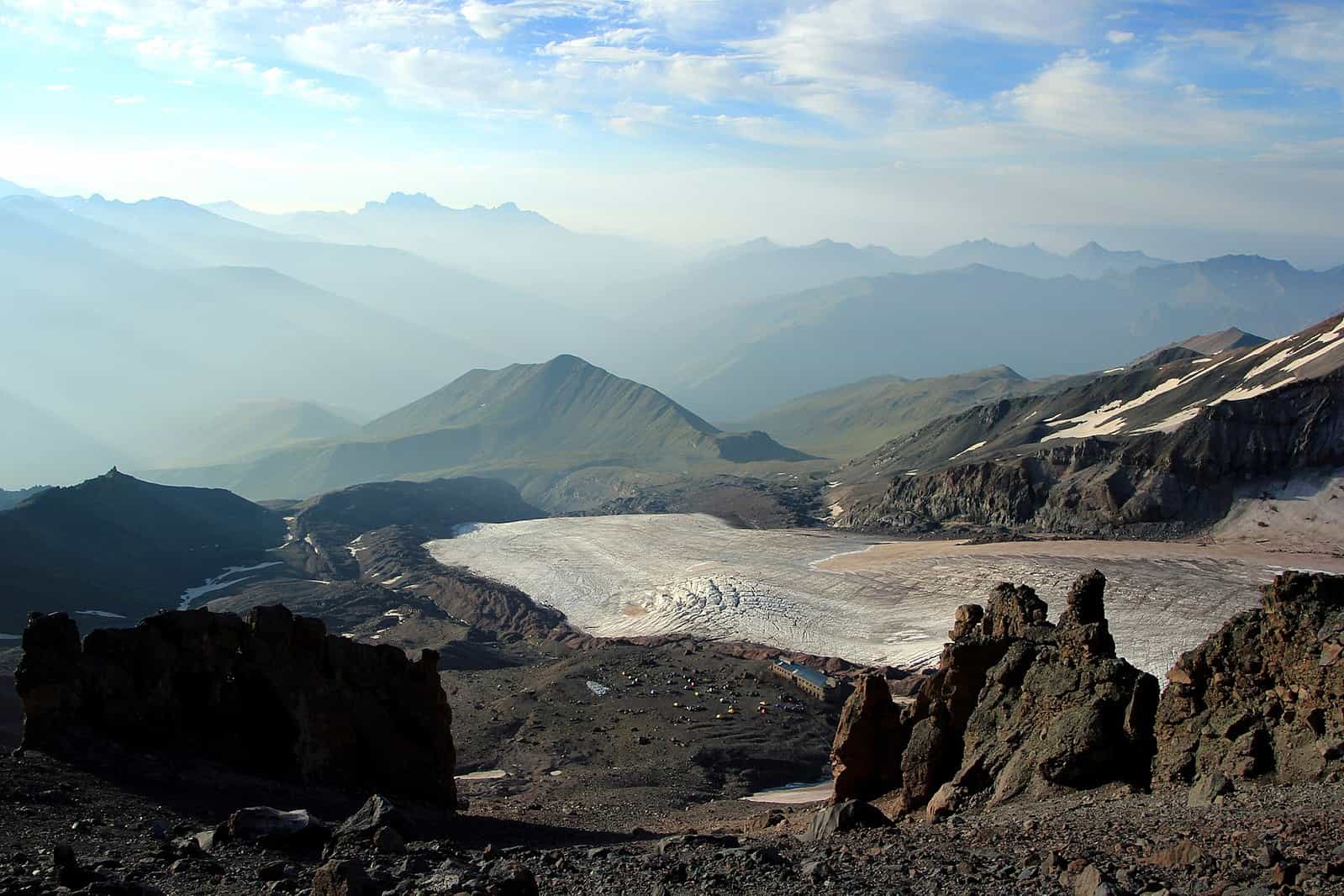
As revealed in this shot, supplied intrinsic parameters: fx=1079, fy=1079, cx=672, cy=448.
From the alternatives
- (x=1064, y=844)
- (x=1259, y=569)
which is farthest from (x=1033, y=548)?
(x=1064, y=844)

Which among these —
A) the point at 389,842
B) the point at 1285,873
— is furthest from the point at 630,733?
the point at 1285,873

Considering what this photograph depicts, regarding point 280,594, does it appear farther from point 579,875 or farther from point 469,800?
point 579,875

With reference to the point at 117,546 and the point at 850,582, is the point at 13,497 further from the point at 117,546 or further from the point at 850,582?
the point at 850,582

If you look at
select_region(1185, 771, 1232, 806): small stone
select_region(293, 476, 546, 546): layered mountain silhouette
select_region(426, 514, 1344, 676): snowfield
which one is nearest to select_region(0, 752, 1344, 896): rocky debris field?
select_region(1185, 771, 1232, 806): small stone

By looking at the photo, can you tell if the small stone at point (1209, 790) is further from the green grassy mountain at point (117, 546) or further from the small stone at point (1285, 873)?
the green grassy mountain at point (117, 546)

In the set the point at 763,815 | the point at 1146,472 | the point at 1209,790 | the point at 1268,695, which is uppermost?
the point at 1268,695

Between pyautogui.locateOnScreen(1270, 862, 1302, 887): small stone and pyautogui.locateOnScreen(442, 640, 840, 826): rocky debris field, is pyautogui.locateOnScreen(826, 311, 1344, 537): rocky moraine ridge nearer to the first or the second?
pyautogui.locateOnScreen(442, 640, 840, 826): rocky debris field

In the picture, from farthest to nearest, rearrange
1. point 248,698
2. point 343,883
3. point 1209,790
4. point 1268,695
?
point 248,698
point 1268,695
point 1209,790
point 343,883
